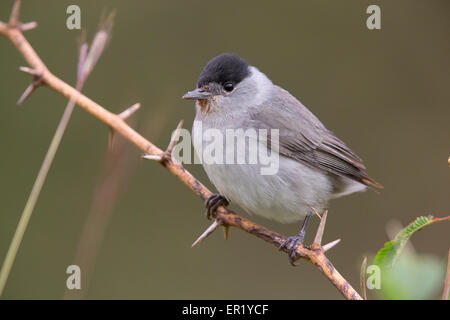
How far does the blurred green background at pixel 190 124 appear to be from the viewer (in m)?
5.07

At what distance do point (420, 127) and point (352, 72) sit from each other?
101 centimetres

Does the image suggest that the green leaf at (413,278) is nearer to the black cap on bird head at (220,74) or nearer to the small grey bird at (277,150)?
the small grey bird at (277,150)

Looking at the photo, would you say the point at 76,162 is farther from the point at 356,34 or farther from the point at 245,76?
the point at 356,34

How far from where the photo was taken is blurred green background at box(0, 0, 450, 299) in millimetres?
5066

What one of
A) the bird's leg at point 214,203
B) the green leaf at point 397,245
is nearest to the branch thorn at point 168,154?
the bird's leg at point 214,203

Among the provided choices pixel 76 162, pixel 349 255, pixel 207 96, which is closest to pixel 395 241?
pixel 207 96

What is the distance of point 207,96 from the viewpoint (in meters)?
3.44

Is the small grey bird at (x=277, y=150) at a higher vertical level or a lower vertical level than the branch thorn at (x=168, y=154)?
higher

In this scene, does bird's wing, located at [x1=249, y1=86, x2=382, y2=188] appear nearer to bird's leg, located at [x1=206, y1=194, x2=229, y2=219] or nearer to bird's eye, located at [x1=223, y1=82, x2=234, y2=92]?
bird's eye, located at [x1=223, y1=82, x2=234, y2=92]

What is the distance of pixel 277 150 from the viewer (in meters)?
3.32

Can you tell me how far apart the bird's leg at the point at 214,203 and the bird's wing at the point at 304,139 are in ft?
1.67

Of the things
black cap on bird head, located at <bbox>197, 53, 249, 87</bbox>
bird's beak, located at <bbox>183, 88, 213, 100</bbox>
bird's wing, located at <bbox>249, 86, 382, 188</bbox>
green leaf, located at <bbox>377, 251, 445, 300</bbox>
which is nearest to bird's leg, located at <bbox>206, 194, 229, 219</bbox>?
bird's wing, located at <bbox>249, 86, 382, 188</bbox>

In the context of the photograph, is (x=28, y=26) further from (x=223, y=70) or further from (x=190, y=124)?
(x=190, y=124)

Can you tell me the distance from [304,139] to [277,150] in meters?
0.30
